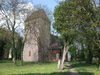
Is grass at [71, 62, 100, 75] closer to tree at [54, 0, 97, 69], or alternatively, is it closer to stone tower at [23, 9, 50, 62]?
Result: tree at [54, 0, 97, 69]

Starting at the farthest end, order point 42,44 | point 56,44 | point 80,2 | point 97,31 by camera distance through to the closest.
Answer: point 56,44, point 42,44, point 97,31, point 80,2

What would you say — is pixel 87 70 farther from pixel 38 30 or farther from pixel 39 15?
pixel 38 30

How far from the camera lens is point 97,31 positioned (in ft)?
64.2

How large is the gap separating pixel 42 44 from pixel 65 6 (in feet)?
136

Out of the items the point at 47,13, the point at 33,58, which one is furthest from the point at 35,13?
the point at 33,58

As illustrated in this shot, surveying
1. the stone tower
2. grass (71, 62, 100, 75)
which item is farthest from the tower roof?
grass (71, 62, 100, 75)

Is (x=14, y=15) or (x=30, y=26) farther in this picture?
(x=30, y=26)

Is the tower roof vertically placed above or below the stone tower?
above

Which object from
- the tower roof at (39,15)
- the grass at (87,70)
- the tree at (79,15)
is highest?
the tower roof at (39,15)

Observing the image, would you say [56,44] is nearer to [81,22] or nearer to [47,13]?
[47,13]

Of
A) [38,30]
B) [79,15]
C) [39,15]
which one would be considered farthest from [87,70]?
[38,30]

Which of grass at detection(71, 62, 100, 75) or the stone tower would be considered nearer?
grass at detection(71, 62, 100, 75)

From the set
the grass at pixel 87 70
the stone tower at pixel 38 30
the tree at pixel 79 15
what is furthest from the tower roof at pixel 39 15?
the tree at pixel 79 15

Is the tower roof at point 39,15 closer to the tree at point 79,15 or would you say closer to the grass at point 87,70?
the grass at point 87,70
